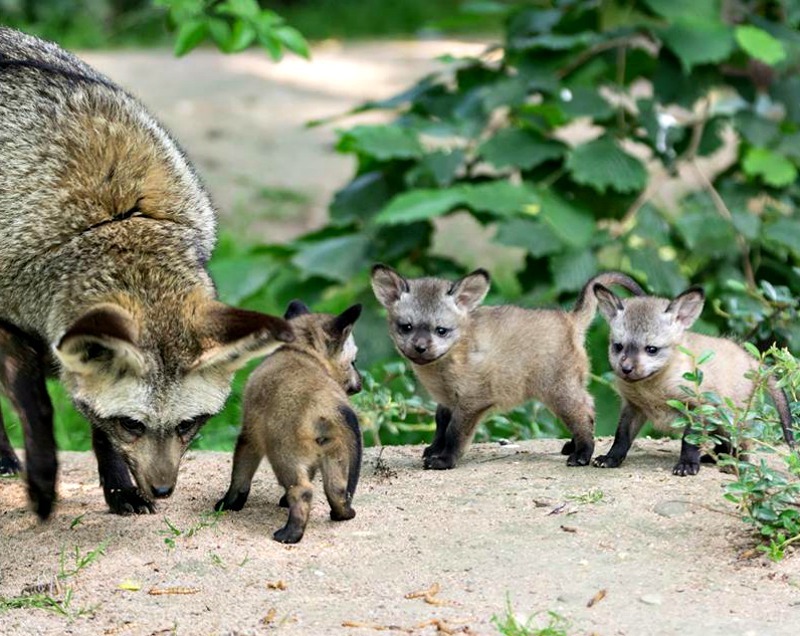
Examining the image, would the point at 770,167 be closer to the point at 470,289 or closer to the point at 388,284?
the point at 470,289

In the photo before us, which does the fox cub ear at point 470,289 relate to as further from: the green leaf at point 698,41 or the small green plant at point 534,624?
the green leaf at point 698,41

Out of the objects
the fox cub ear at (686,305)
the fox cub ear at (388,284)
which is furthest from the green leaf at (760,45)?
the fox cub ear at (388,284)

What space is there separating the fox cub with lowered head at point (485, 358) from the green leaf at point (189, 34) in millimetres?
1890

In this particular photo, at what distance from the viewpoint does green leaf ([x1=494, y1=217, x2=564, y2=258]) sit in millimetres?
8859

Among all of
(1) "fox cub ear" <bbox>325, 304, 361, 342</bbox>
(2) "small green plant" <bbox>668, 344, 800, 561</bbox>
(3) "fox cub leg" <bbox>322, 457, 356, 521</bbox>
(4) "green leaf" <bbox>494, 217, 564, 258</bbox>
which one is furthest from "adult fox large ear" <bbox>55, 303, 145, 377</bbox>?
(4) "green leaf" <bbox>494, 217, 564, 258</bbox>

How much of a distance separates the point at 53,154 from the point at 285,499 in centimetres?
179

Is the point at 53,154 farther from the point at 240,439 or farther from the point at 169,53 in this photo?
the point at 169,53

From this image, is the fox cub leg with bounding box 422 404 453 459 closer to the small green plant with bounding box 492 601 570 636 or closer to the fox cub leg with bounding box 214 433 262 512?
the fox cub leg with bounding box 214 433 262 512

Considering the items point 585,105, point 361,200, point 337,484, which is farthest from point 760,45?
point 337,484

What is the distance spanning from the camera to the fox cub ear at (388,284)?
23.2 feet

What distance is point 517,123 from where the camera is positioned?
32.1 feet

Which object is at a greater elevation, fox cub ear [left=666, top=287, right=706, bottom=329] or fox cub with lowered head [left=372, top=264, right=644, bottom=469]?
fox cub ear [left=666, top=287, right=706, bottom=329]

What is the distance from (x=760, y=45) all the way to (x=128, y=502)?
17.1 feet

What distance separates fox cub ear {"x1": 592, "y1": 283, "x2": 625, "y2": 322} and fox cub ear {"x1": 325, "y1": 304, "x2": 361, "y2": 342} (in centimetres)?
129
